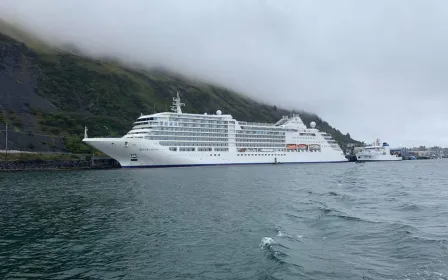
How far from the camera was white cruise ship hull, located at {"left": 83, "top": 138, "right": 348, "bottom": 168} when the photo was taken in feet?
311

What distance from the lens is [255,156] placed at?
132m

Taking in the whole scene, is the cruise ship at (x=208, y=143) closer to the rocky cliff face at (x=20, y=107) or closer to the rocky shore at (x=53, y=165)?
the rocky shore at (x=53, y=165)

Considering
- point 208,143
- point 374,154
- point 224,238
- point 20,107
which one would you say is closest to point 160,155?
point 208,143

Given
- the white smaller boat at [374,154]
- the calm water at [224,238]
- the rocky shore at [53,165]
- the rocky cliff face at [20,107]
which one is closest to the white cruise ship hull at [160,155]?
the rocky shore at [53,165]

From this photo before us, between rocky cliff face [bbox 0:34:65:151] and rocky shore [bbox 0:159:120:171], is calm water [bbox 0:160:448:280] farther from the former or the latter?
rocky cliff face [bbox 0:34:65:151]

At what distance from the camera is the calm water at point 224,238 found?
16047mm

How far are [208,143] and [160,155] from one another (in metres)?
21.0

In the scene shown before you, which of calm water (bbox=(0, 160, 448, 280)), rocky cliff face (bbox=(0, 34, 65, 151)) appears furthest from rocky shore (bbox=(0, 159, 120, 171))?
calm water (bbox=(0, 160, 448, 280))

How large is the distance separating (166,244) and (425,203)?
2610cm

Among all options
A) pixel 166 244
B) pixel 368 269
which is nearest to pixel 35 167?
pixel 166 244

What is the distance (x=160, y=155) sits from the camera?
103 meters

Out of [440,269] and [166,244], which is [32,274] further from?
[440,269]

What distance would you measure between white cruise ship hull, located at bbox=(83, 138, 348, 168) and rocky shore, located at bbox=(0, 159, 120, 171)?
6.96m

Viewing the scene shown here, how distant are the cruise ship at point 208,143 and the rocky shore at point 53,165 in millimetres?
7274
